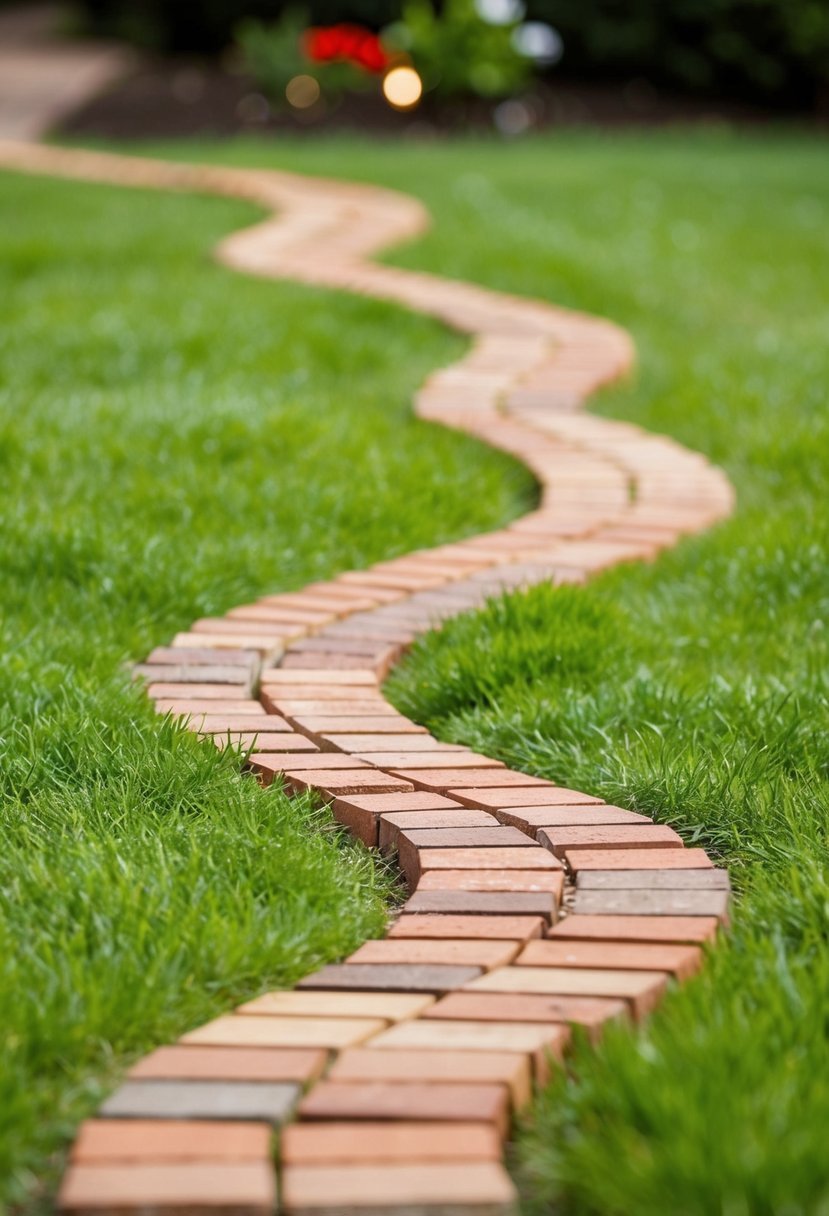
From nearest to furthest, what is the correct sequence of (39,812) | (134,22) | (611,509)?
(39,812) → (611,509) → (134,22)

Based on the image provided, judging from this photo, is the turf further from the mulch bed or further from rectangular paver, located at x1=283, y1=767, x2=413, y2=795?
the mulch bed

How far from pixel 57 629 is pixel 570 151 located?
12.2 m

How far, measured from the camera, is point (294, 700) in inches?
116

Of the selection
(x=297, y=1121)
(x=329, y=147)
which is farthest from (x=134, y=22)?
(x=297, y=1121)

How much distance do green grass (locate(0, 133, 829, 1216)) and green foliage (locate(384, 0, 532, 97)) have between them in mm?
9475

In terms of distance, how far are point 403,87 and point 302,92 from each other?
109 centimetres

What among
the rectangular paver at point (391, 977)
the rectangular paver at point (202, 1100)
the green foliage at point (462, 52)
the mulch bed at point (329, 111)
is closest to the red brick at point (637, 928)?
the rectangular paver at point (391, 977)

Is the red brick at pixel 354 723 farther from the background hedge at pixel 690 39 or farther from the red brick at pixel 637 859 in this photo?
the background hedge at pixel 690 39

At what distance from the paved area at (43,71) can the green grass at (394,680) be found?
9.41m

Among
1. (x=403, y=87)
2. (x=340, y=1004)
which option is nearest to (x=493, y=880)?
(x=340, y=1004)

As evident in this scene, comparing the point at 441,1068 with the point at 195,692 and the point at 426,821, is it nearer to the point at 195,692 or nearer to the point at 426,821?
the point at 426,821

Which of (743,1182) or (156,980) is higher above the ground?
(743,1182)

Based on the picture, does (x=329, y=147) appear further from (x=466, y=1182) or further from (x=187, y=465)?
(x=466, y=1182)

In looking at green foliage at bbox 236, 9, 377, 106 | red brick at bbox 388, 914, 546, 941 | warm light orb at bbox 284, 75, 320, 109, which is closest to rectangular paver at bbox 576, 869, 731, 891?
red brick at bbox 388, 914, 546, 941
